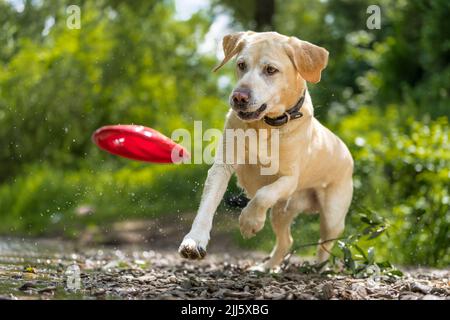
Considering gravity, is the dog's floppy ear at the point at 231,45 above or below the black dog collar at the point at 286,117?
above

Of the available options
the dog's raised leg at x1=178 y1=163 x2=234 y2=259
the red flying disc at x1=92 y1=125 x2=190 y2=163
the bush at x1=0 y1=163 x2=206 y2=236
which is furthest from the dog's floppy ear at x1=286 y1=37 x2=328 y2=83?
the bush at x1=0 y1=163 x2=206 y2=236

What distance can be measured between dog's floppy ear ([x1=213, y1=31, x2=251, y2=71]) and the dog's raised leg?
0.82 metres

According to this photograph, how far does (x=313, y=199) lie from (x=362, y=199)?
8.18 feet

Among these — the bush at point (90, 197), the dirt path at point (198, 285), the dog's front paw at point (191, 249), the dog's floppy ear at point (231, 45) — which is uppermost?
the dog's floppy ear at point (231, 45)

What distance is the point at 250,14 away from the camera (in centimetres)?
1677

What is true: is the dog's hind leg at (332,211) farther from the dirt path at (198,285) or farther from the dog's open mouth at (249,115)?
the dog's open mouth at (249,115)

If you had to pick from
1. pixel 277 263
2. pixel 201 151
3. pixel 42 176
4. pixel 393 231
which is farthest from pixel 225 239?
pixel 42 176

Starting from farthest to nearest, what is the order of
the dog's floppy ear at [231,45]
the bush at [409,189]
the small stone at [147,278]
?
the bush at [409,189] < the dog's floppy ear at [231,45] < the small stone at [147,278]

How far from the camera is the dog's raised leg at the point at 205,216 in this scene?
4926 mm

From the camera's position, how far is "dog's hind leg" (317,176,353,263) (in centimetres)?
672

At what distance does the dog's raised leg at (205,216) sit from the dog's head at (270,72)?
0.49m

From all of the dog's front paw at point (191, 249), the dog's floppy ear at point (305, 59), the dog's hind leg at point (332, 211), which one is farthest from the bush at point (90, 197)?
the dog's front paw at point (191, 249)

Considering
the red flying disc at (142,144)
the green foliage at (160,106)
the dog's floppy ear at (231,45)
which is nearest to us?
the dog's floppy ear at (231,45)

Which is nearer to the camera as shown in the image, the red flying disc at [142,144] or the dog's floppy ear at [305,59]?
the dog's floppy ear at [305,59]
